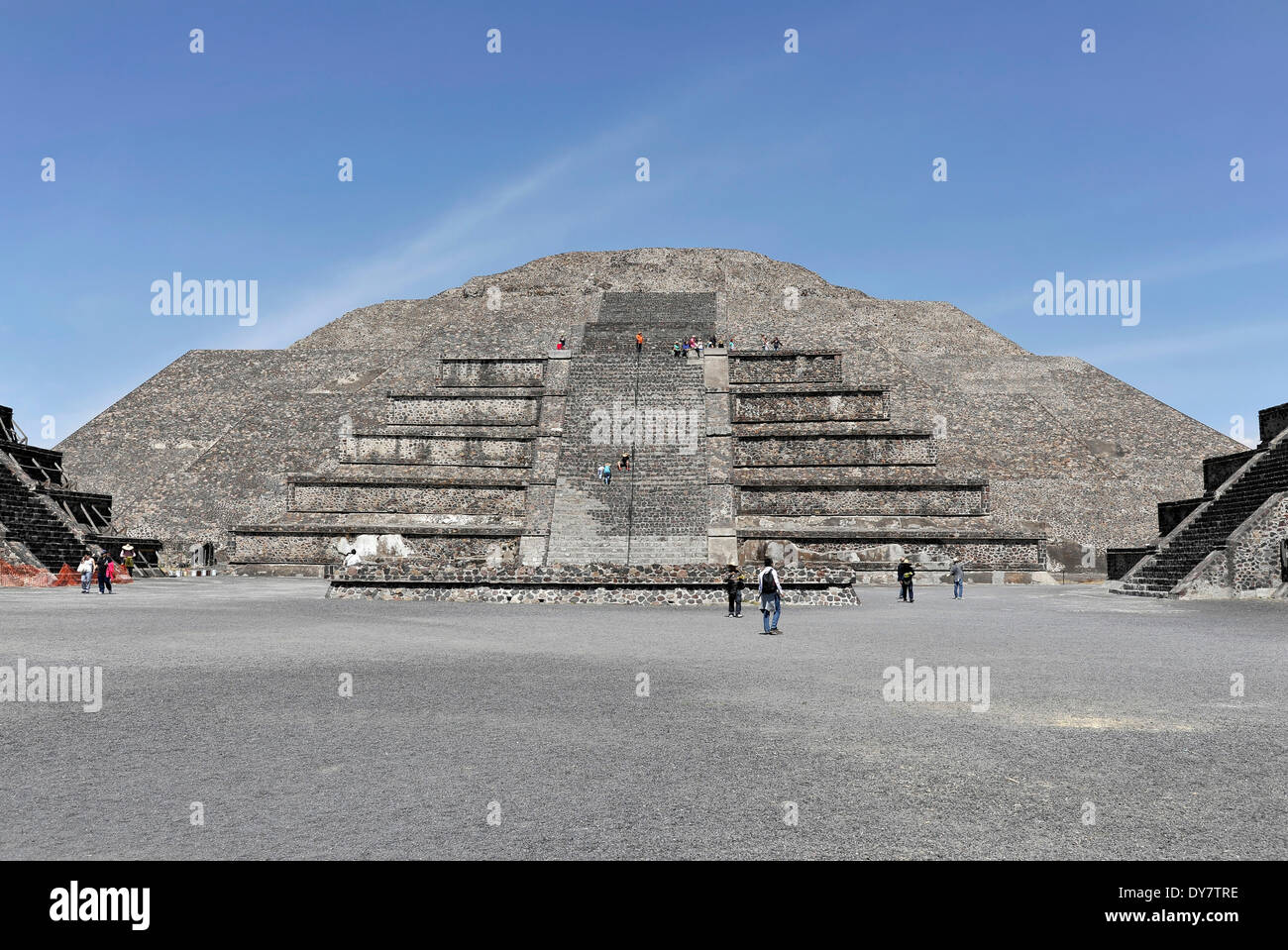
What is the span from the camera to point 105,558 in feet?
74.5

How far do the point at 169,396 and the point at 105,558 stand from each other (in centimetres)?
2431

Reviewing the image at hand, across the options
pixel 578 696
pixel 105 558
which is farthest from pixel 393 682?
pixel 105 558

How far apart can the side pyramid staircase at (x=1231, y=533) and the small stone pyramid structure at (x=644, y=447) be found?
5.71 meters

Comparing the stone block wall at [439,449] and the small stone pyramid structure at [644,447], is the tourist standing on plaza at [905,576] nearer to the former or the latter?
the small stone pyramid structure at [644,447]

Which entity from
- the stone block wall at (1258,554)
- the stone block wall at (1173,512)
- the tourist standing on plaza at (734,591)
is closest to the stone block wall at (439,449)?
the tourist standing on plaza at (734,591)

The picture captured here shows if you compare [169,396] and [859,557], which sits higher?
[169,396]

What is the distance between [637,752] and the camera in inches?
237

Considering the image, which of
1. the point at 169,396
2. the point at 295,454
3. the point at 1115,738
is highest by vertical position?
the point at 169,396

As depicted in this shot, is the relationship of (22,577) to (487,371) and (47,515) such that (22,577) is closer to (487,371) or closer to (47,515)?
(47,515)

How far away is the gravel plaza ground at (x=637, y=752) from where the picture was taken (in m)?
4.37

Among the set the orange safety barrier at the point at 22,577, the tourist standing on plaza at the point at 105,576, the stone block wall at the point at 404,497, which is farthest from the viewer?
the stone block wall at the point at 404,497

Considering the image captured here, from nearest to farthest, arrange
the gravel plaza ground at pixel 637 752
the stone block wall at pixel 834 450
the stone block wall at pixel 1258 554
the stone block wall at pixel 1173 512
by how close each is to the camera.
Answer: the gravel plaza ground at pixel 637 752
the stone block wall at pixel 1258 554
the stone block wall at pixel 1173 512
the stone block wall at pixel 834 450
